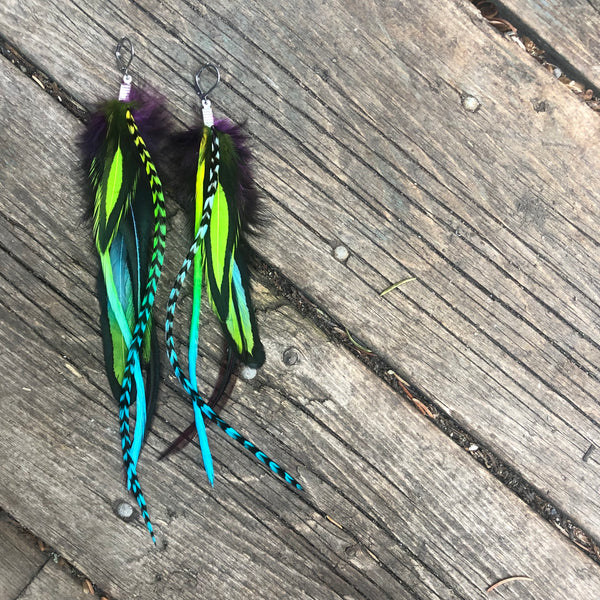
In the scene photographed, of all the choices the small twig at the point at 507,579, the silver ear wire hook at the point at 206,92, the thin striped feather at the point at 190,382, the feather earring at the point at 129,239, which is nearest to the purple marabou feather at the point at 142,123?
the feather earring at the point at 129,239

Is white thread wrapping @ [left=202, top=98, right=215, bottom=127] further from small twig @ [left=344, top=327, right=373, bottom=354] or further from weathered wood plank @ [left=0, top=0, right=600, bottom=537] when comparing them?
small twig @ [left=344, top=327, right=373, bottom=354]

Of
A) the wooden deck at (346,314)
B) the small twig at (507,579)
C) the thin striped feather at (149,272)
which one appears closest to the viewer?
the thin striped feather at (149,272)

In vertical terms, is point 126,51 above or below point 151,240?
above

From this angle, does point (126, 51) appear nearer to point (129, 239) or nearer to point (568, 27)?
point (129, 239)

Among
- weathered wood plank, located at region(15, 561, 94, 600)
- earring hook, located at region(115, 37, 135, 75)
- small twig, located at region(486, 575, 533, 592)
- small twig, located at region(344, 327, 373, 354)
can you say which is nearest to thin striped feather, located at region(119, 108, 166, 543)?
earring hook, located at region(115, 37, 135, 75)

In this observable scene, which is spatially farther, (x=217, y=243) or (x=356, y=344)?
(x=356, y=344)

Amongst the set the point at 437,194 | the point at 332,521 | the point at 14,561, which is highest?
the point at 437,194

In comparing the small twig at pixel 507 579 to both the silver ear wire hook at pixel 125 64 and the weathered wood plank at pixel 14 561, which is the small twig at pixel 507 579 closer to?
the weathered wood plank at pixel 14 561

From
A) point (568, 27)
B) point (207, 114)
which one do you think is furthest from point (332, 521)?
point (568, 27)
